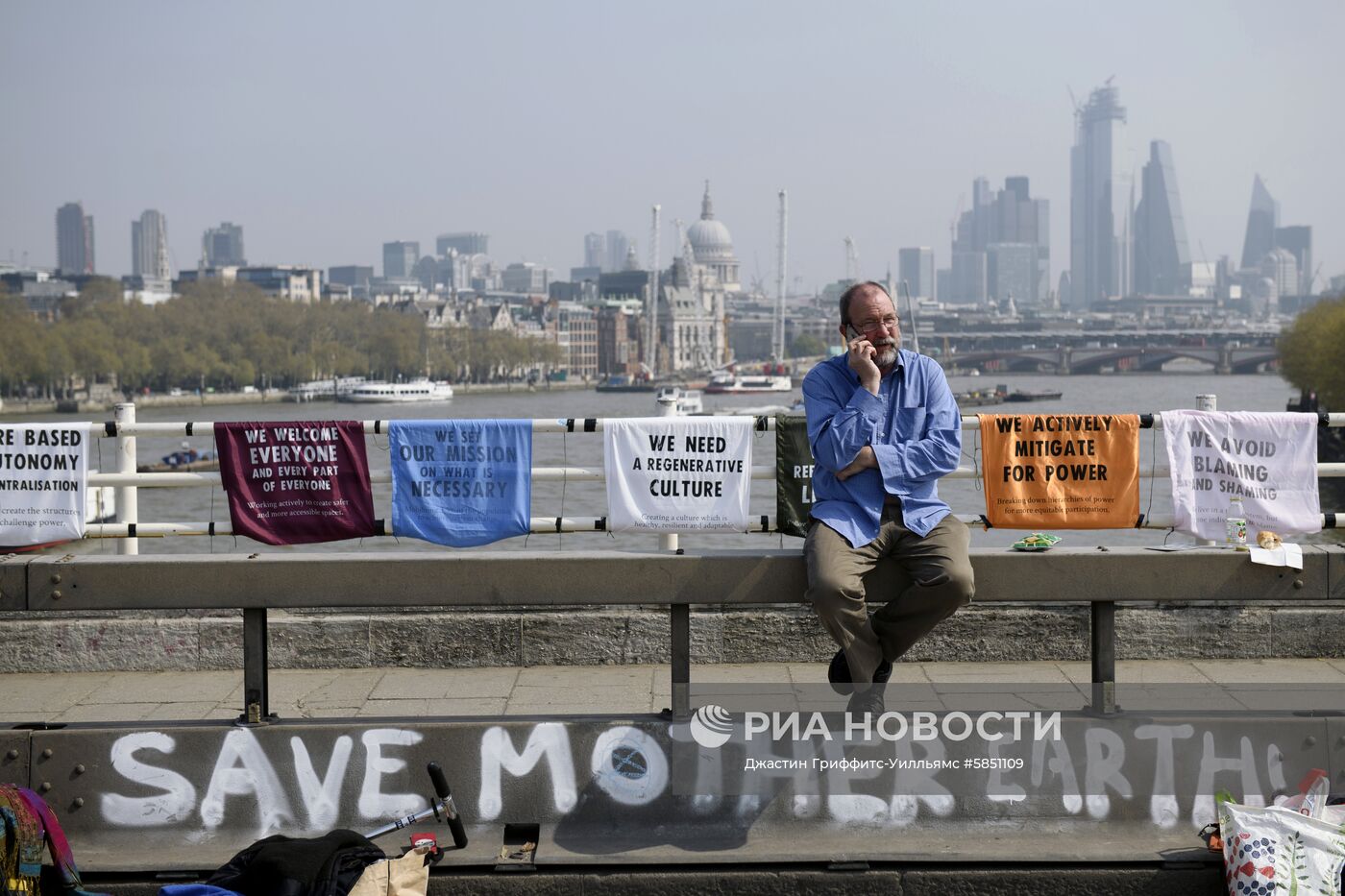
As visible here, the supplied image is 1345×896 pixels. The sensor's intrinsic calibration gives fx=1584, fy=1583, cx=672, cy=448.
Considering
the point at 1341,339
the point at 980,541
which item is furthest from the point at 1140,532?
the point at 1341,339

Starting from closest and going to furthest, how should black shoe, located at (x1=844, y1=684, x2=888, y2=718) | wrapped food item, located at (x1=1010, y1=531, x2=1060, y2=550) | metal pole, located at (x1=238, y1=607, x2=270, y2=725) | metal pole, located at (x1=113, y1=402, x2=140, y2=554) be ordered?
black shoe, located at (x1=844, y1=684, x2=888, y2=718), metal pole, located at (x1=238, y1=607, x2=270, y2=725), wrapped food item, located at (x1=1010, y1=531, x2=1060, y2=550), metal pole, located at (x1=113, y1=402, x2=140, y2=554)

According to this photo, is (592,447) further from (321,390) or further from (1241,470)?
(321,390)

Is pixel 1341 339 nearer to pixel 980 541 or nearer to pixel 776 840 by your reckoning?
pixel 980 541

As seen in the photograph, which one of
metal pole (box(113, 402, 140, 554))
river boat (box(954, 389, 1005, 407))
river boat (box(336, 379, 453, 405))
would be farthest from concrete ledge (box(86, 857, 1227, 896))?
river boat (box(336, 379, 453, 405))

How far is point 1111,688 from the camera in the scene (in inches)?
193

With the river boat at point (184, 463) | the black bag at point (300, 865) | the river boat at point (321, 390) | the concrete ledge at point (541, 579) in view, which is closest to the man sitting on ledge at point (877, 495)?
the concrete ledge at point (541, 579)

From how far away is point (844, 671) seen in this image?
4.82 meters

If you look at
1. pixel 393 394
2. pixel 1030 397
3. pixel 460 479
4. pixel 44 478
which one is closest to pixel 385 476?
pixel 460 479

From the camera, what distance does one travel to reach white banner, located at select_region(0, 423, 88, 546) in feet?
22.5

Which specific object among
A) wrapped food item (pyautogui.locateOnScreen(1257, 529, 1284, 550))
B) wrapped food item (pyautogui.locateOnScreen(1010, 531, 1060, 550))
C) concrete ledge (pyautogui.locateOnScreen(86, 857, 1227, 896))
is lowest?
concrete ledge (pyautogui.locateOnScreen(86, 857, 1227, 896))

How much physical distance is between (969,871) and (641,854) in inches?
36.8

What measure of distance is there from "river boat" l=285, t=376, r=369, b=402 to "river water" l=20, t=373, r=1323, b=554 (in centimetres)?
508

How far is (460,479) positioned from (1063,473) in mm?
2701

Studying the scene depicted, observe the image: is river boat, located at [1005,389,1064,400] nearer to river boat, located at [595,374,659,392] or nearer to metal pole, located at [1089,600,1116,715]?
river boat, located at [595,374,659,392]
